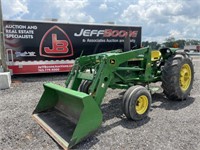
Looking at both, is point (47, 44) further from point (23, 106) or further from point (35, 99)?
point (23, 106)

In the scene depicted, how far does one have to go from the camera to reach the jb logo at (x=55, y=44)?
33.5 ft

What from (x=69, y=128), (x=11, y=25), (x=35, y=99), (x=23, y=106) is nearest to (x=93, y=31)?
(x=11, y=25)

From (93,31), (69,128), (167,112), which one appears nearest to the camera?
(69,128)

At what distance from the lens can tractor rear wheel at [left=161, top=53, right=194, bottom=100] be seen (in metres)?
5.68

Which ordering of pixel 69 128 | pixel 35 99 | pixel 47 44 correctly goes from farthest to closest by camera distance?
pixel 47 44 < pixel 35 99 < pixel 69 128

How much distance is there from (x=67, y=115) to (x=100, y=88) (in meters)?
0.91

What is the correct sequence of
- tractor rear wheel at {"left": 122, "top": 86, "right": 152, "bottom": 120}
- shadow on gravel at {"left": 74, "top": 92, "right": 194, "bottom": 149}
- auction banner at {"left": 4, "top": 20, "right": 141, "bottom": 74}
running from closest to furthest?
shadow on gravel at {"left": 74, "top": 92, "right": 194, "bottom": 149}
tractor rear wheel at {"left": 122, "top": 86, "right": 152, "bottom": 120}
auction banner at {"left": 4, "top": 20, "right": 141, "bottom": 74}

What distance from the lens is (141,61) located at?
18.8ft

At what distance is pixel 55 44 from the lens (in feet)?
34.3

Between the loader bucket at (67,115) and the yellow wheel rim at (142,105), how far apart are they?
3.74 feet

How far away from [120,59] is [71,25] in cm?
645

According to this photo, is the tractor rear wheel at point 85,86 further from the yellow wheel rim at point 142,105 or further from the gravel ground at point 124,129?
the yellow wheel rim at point 142,105

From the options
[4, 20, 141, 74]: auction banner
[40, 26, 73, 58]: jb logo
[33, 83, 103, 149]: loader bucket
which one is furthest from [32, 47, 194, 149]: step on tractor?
[40, 26, 73, 58]: jb logo

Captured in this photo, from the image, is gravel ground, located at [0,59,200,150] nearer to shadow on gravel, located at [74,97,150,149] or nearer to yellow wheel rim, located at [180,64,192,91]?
shadow on gravel, located at [74,97,150,149]
